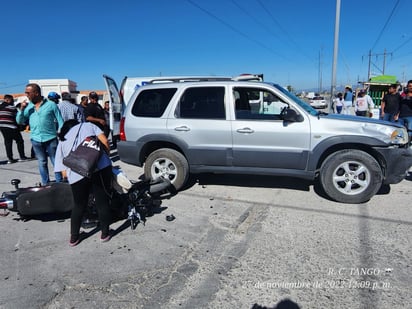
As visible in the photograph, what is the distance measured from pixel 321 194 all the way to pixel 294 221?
1.30 metres

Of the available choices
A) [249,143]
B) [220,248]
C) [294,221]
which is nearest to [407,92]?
[249,143]

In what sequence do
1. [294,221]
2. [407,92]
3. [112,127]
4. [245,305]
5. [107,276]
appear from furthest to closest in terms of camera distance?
[112,127]
[407,92]
[294,221]
[107,276]
[245,305]

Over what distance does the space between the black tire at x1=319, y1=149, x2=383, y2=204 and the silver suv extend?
0.01m

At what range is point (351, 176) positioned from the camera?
4.55 m

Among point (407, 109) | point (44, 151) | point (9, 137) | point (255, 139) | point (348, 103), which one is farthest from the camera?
point (348, 103)

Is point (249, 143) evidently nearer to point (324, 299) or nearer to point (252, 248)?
point (252, 248)

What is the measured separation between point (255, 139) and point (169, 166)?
63.0 inches

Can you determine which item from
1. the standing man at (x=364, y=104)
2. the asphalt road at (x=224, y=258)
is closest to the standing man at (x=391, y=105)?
the standing man at (x=364, y=104)

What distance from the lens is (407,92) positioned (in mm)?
7551

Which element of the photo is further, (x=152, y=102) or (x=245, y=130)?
(x=152, y=102)

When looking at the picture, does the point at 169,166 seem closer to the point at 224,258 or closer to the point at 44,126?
the point at 44,126

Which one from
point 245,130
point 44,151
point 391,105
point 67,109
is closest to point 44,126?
point 44,151

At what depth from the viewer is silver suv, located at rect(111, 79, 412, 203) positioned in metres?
4.49

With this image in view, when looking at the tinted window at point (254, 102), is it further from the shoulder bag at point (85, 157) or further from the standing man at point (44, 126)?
the standing man at point (44, 126)
